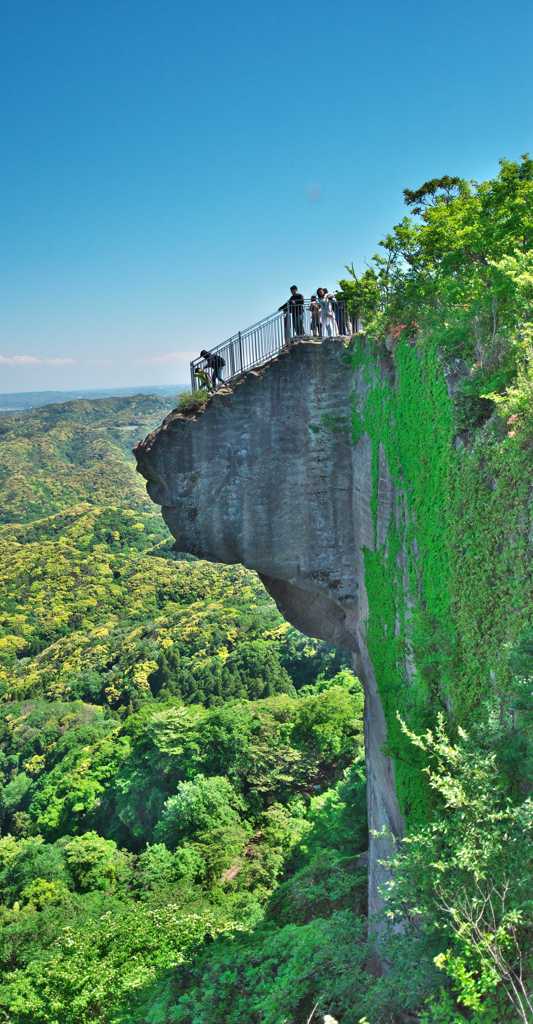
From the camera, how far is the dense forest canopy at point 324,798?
587cm

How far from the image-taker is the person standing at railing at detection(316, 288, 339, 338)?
1352 centimetres

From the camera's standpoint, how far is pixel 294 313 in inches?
528

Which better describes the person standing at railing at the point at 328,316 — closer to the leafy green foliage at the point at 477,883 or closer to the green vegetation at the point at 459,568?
the green vegetation at the point at 459,568

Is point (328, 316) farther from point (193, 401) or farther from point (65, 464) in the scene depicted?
point (65, 464)

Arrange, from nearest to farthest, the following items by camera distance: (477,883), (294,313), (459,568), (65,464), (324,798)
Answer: (477,883) → (459,568) → (294,313) → (324,798) → (65,464)

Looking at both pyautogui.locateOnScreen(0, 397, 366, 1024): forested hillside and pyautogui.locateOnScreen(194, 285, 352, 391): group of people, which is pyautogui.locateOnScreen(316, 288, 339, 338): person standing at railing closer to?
pyautogui.locateOnScreen(194, 285, 352, 391): group of people

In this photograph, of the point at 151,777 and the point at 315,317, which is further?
the point at 151,777

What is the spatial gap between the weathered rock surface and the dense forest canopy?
1123mm

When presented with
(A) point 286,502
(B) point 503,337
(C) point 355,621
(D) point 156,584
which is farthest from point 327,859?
(D) point 156,584

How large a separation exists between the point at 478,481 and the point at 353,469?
19.4ft

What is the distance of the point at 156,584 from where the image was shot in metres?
80.6

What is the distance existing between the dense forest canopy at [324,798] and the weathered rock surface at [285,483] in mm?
1123

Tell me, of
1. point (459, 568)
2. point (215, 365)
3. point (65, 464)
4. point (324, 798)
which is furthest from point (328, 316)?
point (65, 464)

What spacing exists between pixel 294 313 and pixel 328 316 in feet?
2.28
